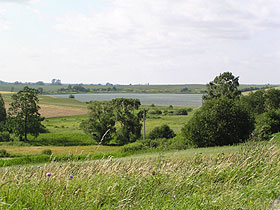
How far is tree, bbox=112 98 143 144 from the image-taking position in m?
65.0

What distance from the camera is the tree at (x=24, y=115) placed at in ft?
213

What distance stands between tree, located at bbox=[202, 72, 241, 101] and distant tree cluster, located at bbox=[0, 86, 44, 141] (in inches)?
1365

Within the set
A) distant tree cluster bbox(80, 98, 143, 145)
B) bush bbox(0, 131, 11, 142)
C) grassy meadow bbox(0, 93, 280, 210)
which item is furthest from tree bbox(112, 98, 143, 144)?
grassy meadow bbox(0, 93, 280, 210)

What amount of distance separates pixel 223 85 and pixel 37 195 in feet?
222

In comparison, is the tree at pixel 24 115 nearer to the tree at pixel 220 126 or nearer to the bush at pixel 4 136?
the bush at pixel 4 136

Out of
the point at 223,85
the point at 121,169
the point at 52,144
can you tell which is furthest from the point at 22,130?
the point at 121,169

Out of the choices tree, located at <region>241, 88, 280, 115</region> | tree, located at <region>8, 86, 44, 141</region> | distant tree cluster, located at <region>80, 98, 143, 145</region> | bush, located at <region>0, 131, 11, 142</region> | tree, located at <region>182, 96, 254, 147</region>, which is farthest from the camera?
tree, located at <region>8, 86, 44, 141</region>

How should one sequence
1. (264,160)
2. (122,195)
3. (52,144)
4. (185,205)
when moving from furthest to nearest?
(52,144)
(264,160)
(122,195)
(185,205)

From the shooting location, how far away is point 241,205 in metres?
5.57

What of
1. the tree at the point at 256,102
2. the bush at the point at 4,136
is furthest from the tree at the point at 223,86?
the bush at the point at 4,136

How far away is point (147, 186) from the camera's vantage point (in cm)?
646

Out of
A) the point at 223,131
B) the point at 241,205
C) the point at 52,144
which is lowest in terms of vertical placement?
the point at 52,144

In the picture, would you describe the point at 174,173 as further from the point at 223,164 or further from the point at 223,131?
the point at 223,131

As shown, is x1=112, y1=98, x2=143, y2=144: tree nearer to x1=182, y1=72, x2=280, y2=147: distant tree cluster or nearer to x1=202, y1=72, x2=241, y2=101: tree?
x1=202, y1=72, x2=241, y2=101: tree
